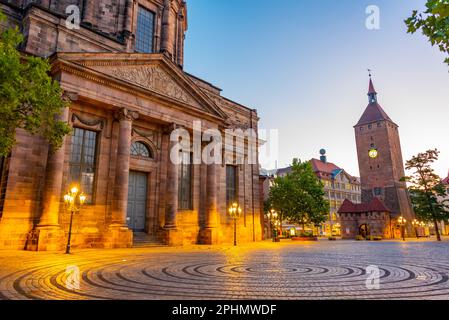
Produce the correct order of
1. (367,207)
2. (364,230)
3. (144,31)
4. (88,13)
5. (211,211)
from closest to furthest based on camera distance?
1. (211,211)
2. (88,13)
3. (144,31)
4. (367,207)
5. (364,230)

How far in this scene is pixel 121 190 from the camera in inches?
799

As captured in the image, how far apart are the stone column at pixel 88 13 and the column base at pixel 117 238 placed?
19521mm

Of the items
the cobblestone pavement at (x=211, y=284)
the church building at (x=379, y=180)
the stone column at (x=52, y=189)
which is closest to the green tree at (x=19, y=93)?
the cobblestone pavement at (x=211, y=284)

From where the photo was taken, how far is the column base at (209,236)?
25156 millimetres

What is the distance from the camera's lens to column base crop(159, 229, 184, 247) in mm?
22350

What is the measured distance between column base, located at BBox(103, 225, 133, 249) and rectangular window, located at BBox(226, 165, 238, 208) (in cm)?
1314

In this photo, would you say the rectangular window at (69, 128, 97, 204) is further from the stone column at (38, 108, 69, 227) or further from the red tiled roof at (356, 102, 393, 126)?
the red tiled roof at (356, 102, 393, 126)

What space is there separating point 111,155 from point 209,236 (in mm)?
9978

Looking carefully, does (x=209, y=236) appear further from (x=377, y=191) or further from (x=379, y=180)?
(x=379, y=180)

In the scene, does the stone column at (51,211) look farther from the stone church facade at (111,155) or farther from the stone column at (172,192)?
the stone column at (172,192)

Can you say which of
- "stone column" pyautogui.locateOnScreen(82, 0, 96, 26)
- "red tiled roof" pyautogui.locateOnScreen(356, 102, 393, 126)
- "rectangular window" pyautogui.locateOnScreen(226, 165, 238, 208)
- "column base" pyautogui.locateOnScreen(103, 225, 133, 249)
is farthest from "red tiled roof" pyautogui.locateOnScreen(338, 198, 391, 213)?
"stone column" pyautogui.locateOnScreen(82, 0, 96, 26)

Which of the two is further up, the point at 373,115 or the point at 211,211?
the point at 373,115

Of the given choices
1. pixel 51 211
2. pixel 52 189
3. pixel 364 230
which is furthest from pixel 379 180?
pixel 51 211
